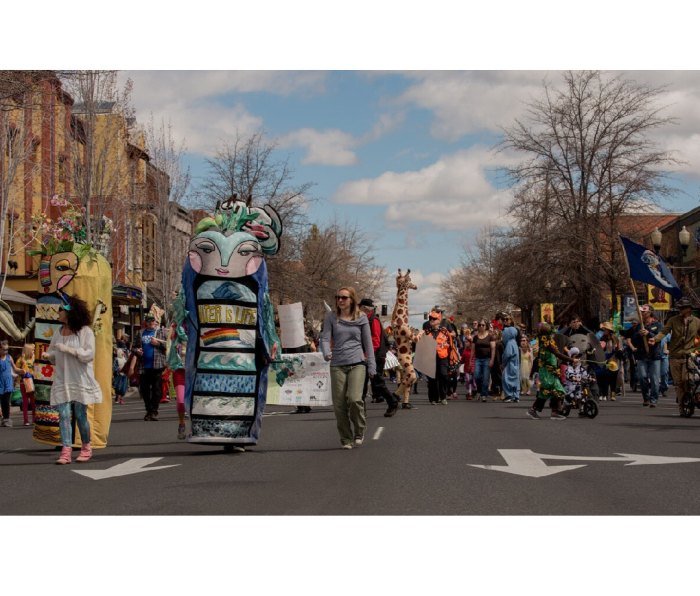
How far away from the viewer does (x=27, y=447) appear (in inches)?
609

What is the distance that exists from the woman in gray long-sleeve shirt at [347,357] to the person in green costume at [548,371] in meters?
5.49

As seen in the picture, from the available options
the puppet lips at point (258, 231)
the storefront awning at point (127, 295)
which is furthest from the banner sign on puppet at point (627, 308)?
the puppet lips at point (258, 231)

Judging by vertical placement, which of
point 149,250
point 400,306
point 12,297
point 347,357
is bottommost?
point 347,357

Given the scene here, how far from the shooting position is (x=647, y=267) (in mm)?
20859

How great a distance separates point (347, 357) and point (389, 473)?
289 cm

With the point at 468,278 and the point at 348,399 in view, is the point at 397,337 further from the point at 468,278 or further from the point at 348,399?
the point at 468,278

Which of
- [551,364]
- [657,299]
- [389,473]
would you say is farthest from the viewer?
[657,299]

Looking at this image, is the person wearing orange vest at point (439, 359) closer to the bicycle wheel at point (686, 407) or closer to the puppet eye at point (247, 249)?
the bicycle wheel at point (686, 407)

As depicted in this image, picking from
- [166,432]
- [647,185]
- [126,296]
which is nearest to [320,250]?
[126,296]

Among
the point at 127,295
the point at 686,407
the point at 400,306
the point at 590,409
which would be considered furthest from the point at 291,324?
the point at 127,295

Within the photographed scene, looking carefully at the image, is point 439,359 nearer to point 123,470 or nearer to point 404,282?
point 404,282

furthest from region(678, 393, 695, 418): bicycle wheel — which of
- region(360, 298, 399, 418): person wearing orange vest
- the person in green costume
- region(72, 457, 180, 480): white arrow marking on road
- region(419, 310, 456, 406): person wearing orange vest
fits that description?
region(72, 457, 180, 480): white arrow marking on road

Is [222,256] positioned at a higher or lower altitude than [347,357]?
higher

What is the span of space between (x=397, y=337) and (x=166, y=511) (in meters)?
15.7
